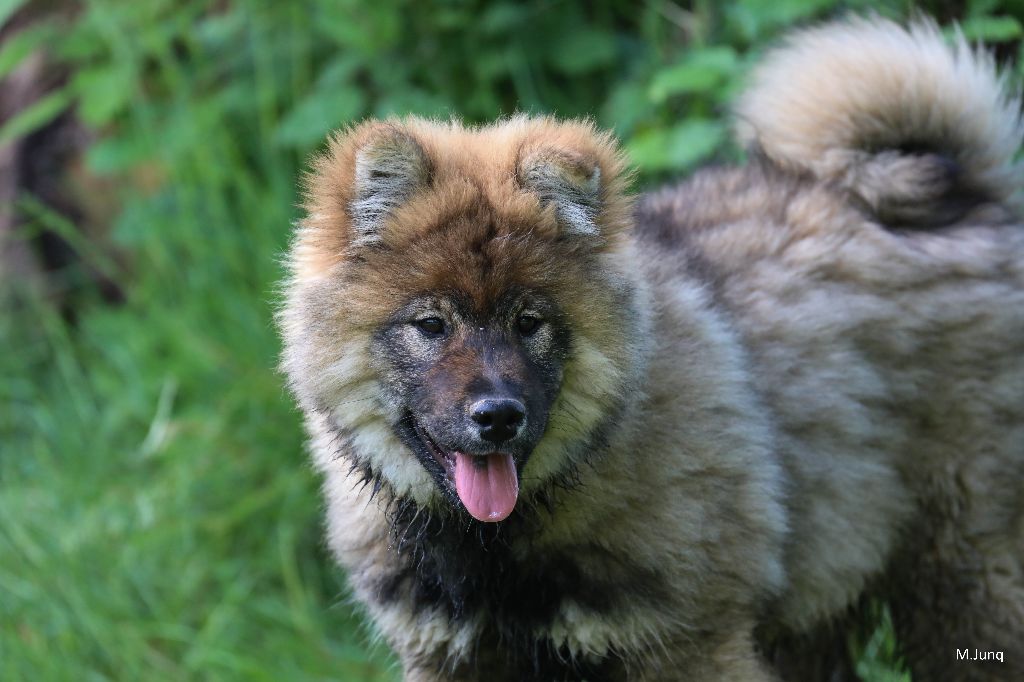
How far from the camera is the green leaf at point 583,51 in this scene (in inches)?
244

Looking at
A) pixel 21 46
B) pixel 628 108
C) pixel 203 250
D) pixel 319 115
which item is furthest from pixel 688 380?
pixel 21 46

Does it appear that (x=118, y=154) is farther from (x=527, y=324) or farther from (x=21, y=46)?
(x=527, y=324)

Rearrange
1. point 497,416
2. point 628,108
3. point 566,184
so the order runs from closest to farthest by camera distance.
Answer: point 497,416, point 566,184, point 628,108

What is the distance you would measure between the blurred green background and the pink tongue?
1.94 m

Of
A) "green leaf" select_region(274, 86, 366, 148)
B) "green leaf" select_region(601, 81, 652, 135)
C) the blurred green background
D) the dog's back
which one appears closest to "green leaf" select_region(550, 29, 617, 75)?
the blurred green background

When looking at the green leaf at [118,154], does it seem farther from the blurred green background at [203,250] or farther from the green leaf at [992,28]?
the green leaf at [992,28]

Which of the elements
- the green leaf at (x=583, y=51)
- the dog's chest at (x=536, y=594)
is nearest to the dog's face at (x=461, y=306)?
the dog's chest at (x=536, y=594)

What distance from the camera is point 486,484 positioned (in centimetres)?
304

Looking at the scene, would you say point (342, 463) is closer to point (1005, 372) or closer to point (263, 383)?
point (1005, 372)

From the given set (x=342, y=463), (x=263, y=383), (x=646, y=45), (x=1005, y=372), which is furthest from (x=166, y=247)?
(x=1005, y=372)

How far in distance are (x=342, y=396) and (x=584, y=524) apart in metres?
0.68

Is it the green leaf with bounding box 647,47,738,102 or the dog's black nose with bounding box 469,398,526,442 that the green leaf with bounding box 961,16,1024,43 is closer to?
the green leaf with bounding box 647,47,738,102

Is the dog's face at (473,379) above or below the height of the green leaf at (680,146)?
below

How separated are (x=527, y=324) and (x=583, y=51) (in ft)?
11.3
